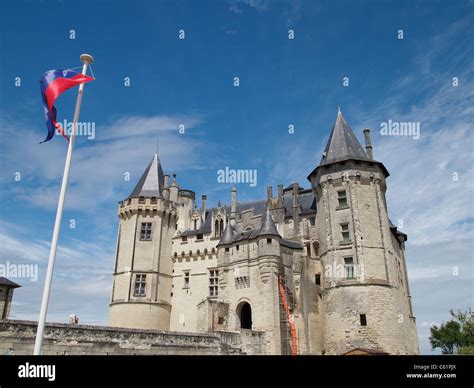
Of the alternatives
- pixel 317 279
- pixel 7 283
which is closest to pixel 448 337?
pixel 317 279

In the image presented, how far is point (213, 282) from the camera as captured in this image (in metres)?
37.2

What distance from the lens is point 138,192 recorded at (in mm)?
38250

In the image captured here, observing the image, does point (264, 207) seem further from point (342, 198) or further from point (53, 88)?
point (53, 88)

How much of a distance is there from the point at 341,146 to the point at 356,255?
9283 millimetres

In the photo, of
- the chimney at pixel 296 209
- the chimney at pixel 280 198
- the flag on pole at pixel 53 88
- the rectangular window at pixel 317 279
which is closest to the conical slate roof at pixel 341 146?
the chimney at pixel 296 209

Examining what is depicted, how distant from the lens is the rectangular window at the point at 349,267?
28.5m

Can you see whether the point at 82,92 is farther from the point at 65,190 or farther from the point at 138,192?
the point at 138,192

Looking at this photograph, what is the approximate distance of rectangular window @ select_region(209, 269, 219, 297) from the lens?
36.5m

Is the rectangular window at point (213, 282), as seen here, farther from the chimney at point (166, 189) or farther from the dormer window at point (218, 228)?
the chimney at point (166, 189)

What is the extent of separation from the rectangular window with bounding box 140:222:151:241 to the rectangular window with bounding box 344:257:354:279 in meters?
18.2

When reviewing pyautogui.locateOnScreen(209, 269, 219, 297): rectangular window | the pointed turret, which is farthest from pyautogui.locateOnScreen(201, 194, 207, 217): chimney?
the pointed turret

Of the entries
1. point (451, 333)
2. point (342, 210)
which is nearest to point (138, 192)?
point (342, 210)

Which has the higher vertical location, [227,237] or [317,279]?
[227,237]
